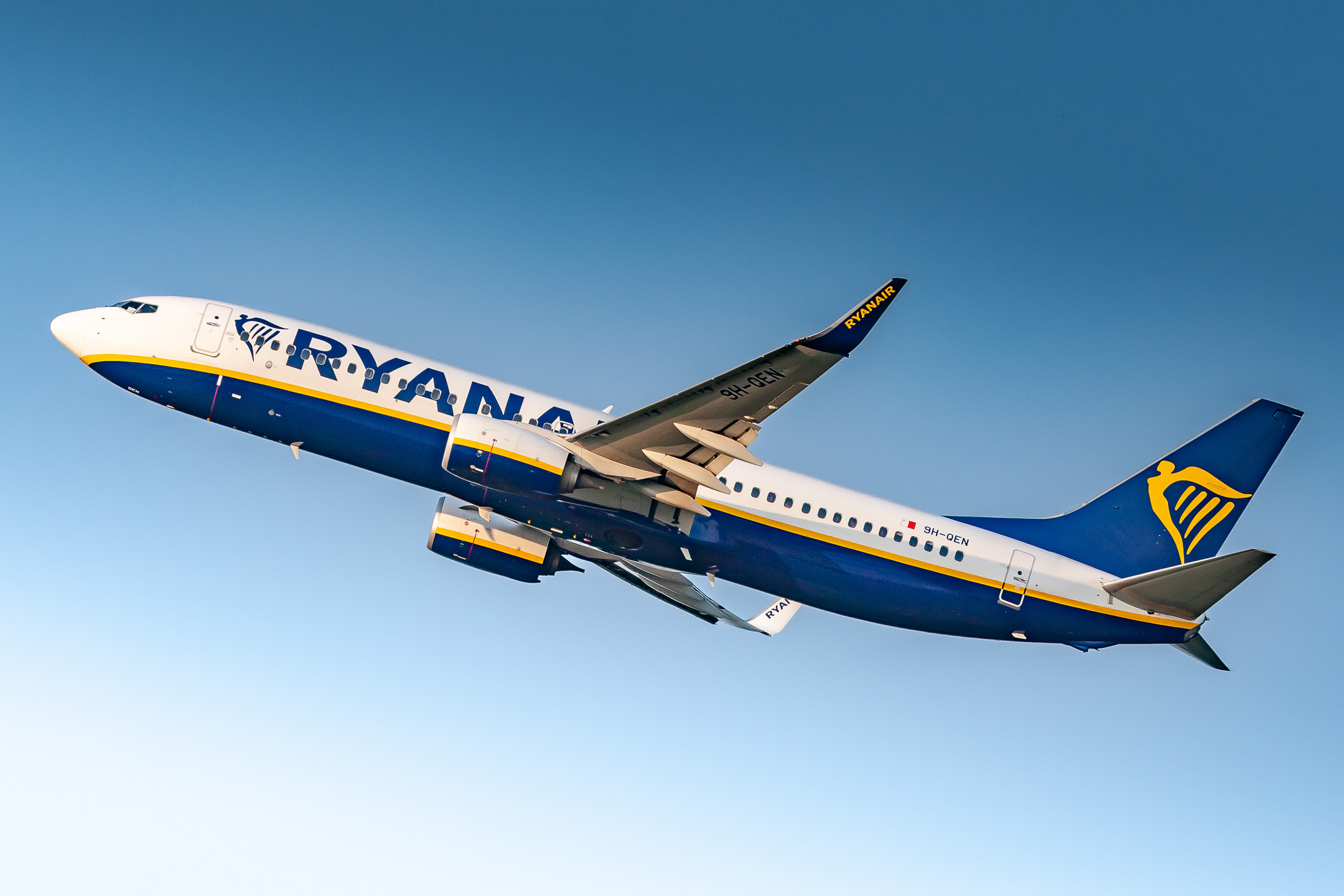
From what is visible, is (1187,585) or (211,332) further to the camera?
(211,332)

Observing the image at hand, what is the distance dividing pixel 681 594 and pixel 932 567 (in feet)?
31.1

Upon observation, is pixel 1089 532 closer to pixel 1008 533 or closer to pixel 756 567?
pixel 1008 533

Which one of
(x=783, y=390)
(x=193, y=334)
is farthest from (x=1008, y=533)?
(x=193, y=334)

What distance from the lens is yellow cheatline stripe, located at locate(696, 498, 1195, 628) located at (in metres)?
34.7

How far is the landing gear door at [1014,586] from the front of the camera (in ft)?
117

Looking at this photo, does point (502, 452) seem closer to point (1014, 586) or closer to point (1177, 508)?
point (1014, 586)

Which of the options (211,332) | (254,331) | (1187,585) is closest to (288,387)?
(254,331)

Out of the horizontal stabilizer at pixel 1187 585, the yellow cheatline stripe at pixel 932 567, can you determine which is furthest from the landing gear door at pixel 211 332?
the horizontal stabilizer at pixel 1187 585

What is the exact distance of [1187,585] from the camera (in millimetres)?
33469

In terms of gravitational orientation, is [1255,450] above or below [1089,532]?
above

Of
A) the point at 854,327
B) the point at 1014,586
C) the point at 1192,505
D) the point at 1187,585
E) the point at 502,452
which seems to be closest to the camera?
the point at 854,327

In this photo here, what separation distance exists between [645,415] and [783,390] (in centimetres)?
422

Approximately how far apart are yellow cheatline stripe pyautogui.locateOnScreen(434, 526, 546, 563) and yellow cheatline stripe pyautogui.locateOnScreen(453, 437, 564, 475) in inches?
285

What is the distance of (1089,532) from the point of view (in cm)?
3778
